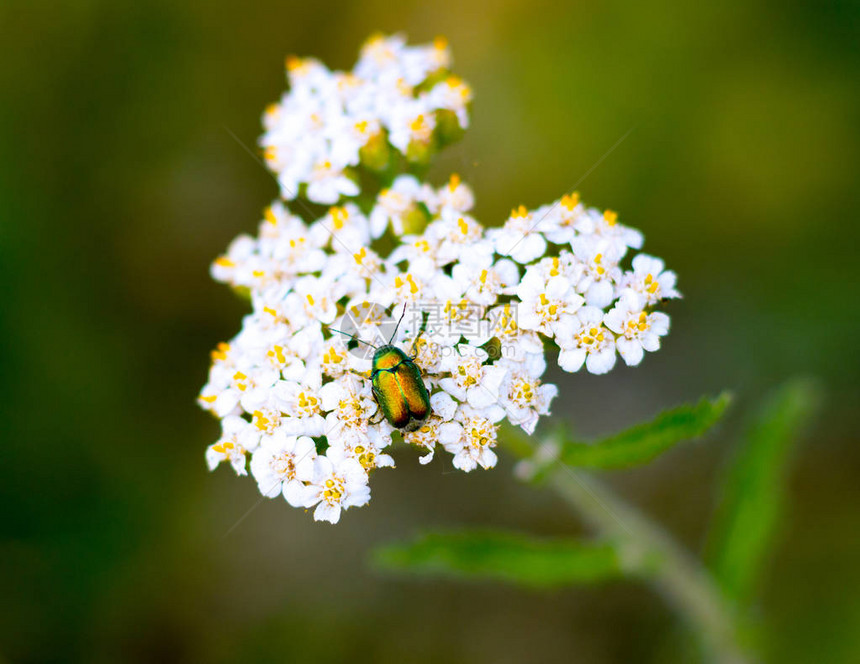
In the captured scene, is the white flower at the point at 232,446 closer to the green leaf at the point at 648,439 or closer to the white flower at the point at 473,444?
the white flower at the point at 473,444

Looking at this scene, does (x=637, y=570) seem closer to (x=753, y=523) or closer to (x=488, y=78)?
(x=753, y=523)

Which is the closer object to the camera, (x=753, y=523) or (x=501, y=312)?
(x=501, y=312)

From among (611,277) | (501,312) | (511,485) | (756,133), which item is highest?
(756,133)

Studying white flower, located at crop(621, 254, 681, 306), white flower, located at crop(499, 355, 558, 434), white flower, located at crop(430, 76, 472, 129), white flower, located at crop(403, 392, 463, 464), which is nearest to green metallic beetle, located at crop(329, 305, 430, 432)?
white flower, located at crop(403, 392, 463, 464)

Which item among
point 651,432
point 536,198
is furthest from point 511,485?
point 651,432

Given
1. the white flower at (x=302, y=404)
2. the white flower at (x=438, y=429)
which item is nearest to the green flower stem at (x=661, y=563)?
the white flower at (x=438, y=429)

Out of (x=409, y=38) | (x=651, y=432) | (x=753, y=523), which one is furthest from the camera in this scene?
(x=409, y=38)

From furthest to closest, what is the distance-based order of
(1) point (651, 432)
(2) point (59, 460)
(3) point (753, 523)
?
1. (2) point (59, 460)
2. (3) point (753, 523)
3. (1) point (651, 432)
